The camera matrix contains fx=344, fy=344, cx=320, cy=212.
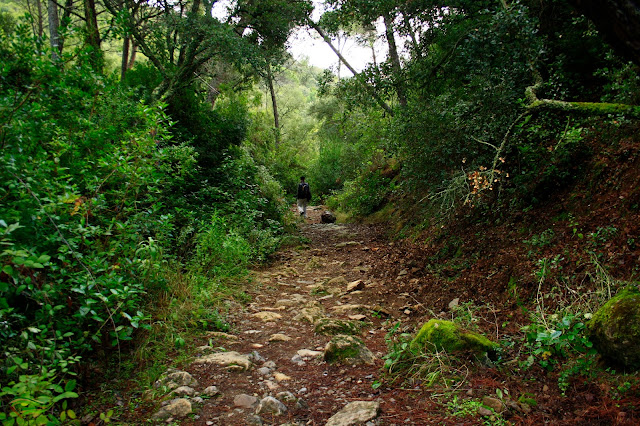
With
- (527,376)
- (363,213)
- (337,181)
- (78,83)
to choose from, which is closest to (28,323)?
(78,83)

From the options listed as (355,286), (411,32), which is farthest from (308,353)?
(411,32)

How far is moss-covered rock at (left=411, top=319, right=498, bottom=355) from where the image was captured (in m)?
3.00

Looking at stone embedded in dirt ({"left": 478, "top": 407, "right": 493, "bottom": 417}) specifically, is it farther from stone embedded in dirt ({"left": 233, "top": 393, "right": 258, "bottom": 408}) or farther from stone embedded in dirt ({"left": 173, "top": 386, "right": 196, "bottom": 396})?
stone embedded in dirt ({"left": 173, "top": 386, "right": 196, "bottom": 396})

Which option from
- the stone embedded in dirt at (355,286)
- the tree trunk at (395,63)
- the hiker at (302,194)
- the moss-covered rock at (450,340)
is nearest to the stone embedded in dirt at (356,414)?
the moss-covered rock at (450,340)

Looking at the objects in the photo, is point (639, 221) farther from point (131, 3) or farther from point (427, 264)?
point (131, 3)

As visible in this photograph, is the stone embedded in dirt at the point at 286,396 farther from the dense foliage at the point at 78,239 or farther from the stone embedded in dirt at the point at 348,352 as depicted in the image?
the dense foliage at the point at 78,239

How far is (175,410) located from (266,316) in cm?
219

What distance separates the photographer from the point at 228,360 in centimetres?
334

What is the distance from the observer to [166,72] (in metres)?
9.43

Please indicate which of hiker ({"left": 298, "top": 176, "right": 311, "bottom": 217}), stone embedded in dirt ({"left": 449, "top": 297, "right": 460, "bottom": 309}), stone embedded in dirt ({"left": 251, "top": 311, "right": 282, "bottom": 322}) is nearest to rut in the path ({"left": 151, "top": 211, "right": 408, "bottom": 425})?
stone embedded in dirt ({"left": 251, "top": 311, "right": 282, "bottom": 322})

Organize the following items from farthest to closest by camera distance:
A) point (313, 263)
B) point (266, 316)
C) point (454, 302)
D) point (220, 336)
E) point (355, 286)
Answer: point (313, 263), point (355, 286), point (266, 316), point (454, 302), point (220, 336)

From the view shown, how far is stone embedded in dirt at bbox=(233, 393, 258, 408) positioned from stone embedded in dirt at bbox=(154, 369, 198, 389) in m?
0.40

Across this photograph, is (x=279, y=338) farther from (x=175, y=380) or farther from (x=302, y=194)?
(x=302, y=194)

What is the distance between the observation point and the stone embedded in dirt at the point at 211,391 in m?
2.82
